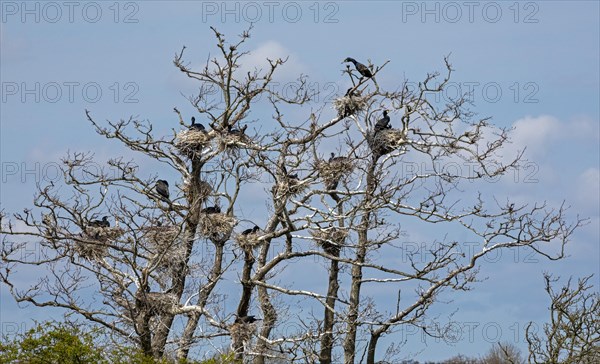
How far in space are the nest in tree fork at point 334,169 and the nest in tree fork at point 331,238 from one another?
0.98m

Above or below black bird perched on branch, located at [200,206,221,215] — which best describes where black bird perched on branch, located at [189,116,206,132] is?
above

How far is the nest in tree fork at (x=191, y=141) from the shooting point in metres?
20.8

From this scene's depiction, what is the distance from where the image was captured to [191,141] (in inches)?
816

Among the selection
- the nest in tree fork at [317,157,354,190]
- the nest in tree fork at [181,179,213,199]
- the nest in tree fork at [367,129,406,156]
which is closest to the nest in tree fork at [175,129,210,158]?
the nest in tree fork at [181,179,213,199]

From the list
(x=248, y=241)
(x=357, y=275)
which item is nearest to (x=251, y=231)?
(x=248, y=241)

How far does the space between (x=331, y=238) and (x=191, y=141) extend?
3427mm

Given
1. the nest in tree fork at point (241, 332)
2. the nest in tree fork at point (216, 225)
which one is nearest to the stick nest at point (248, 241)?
the nest in tree fork at point (216, 225)

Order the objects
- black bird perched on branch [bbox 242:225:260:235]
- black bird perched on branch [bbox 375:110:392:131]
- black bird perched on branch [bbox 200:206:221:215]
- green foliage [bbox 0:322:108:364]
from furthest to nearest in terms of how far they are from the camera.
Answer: black bird perched on branch [bbox 375:110:392:131], black bird perched on branch [bbox 242:225:260:235], black bird perched on branch [bbox 200:206:221:215], green foliage [bbox 0:322:108:364]

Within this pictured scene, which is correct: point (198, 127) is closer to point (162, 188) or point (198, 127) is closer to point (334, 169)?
point (162, 188)

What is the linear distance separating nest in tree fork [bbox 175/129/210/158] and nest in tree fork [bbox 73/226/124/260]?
2.12 metres

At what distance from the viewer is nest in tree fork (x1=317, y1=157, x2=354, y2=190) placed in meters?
20.2

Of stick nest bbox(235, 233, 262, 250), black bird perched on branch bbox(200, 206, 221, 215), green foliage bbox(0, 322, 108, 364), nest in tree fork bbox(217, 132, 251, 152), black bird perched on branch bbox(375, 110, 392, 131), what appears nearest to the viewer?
green foliage bbox(0, 322, 108, 364)

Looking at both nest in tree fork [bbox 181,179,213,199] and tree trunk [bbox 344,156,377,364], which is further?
nest in tree fork [bbox 181,179,213,199]

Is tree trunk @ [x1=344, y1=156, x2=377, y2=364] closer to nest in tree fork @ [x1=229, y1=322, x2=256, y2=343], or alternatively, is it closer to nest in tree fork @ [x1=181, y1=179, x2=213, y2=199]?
nest in tree fork @ [x1=229, y1=322, x2=256, y2=343]
